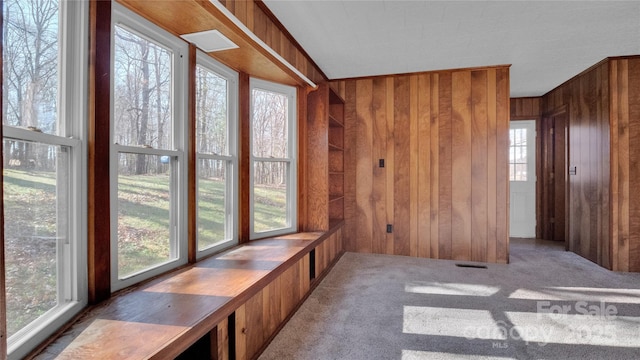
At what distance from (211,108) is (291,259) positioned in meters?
1.30

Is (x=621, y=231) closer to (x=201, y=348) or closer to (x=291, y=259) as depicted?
(x=291, y=259)

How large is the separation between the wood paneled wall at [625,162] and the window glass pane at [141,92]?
14.6 feet

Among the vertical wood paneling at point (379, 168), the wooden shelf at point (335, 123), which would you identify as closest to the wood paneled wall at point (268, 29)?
the wooden shelf at point (335, 123)

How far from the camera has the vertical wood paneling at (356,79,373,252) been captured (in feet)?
13.6

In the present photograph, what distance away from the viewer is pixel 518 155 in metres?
5.29

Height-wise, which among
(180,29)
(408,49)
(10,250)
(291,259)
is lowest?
(291,259)

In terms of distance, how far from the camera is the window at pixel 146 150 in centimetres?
163

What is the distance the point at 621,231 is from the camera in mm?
3418

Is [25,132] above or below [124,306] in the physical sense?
above

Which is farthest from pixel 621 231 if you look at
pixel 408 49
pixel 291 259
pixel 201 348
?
pixel 201 348

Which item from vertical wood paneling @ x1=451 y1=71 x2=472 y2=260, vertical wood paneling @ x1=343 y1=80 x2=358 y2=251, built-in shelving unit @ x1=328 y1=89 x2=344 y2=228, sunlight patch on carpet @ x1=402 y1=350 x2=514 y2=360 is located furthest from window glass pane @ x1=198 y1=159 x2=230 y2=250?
vertical wood paneling @ x1=451 y1=71 x2=472 y2=260

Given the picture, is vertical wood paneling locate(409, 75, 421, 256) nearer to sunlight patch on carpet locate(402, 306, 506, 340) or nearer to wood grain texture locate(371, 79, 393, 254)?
wood grain texture locate(371, 79, 393, 254)

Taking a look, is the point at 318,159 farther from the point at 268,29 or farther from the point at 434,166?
the point at 434,166

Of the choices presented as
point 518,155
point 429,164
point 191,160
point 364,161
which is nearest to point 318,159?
point 364,161
